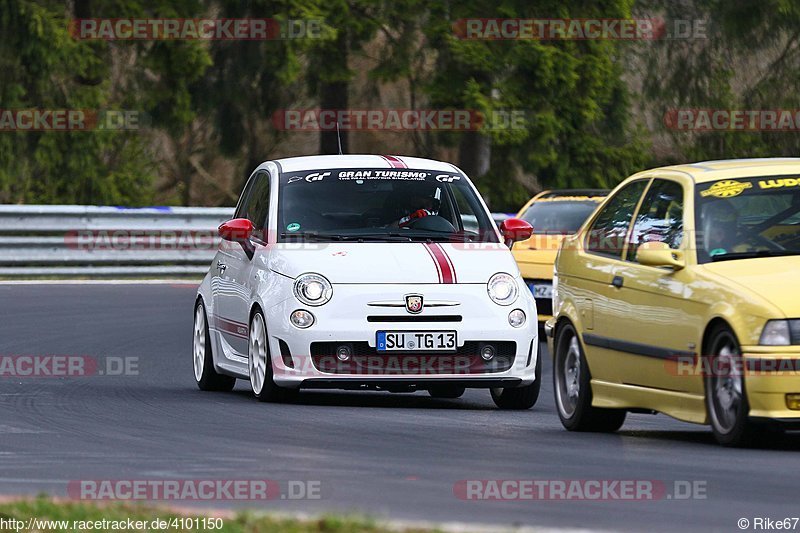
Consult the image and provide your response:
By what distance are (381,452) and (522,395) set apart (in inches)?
133

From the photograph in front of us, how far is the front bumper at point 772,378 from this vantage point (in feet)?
28.4

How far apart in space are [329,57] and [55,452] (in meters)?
22.9

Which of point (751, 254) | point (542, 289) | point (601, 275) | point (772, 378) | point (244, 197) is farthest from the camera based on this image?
point (542, 289)

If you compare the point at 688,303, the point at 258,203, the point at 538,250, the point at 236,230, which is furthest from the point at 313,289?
the point at 538,250

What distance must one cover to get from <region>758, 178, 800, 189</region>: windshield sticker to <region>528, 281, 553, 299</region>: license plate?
8512 millimetres

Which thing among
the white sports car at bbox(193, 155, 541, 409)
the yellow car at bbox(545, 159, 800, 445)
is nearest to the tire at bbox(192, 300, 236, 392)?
the white sports car at bbox(193, 155, 541, 409)

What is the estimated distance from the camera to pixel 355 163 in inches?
513

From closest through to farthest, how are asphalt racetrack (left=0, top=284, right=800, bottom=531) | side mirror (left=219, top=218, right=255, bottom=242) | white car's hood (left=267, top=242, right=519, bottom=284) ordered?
1. asphalt racetrack (left=0, top=284, right=800, bottom=531)
2. white car's hood (left=267, top=242, right=519, bottom=284)
3. side mirror (left=219, top=218, right=255, bottom=242)

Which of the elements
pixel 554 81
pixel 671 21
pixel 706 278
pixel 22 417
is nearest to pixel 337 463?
pixel 706 278

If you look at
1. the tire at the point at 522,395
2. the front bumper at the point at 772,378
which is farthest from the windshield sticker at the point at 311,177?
the front bumper at the point at 772,378

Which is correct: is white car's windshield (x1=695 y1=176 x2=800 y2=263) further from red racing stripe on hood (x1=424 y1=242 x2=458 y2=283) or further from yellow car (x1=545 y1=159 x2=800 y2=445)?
red racing stripe on hood (x1=424 y1=242 x2=458 y2=283)

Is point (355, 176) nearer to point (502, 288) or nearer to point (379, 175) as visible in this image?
point (379, 175)

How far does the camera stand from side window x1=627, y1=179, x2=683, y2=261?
9.89 m

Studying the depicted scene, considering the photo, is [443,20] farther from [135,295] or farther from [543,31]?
[135,295]
